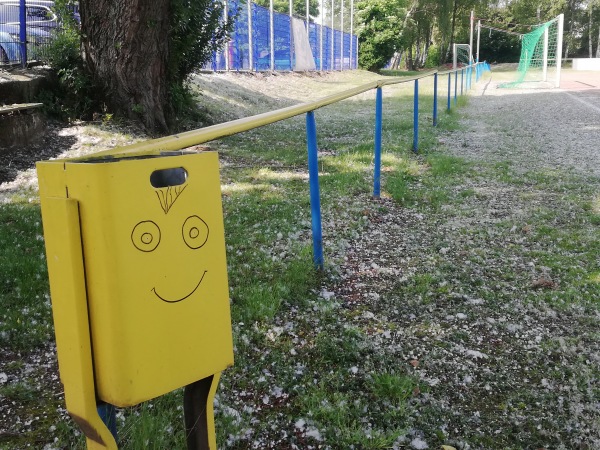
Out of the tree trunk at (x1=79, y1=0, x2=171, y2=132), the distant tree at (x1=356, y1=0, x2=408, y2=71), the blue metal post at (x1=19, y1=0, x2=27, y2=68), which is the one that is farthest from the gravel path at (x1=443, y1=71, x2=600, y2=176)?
the distant tree at (x1=356, y1=0, x2=408, y2=71)

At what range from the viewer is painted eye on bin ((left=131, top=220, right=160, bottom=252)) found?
1478 millimetres

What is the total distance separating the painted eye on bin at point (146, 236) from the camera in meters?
1.48

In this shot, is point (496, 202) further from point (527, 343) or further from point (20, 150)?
point (20, 150)

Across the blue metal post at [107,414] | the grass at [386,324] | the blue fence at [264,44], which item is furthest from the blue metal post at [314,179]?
the blue fence at [264,44]

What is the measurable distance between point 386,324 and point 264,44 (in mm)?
23956

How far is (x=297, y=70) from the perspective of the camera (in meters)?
30.2

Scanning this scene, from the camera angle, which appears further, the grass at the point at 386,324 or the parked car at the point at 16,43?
the parked car at the point at 16,43

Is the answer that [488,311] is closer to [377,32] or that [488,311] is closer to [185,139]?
[185,139]

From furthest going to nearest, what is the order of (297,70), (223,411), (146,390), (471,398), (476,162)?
(297,70)
(476,162)
(471,398)
(223,411)
(146,390)

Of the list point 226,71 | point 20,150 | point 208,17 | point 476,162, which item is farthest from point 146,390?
point 226,71

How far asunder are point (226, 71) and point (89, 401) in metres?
21.2

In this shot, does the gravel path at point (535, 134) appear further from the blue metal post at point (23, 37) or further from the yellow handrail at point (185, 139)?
the blue metal post at point (23, 37)

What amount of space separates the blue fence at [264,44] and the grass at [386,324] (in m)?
13.3

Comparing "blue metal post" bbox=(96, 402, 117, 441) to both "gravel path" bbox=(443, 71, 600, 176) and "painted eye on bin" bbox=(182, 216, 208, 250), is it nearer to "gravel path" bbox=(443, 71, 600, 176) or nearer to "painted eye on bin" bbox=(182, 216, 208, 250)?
"painted eye on bin" bbox=(182, 216, 208, 250)
